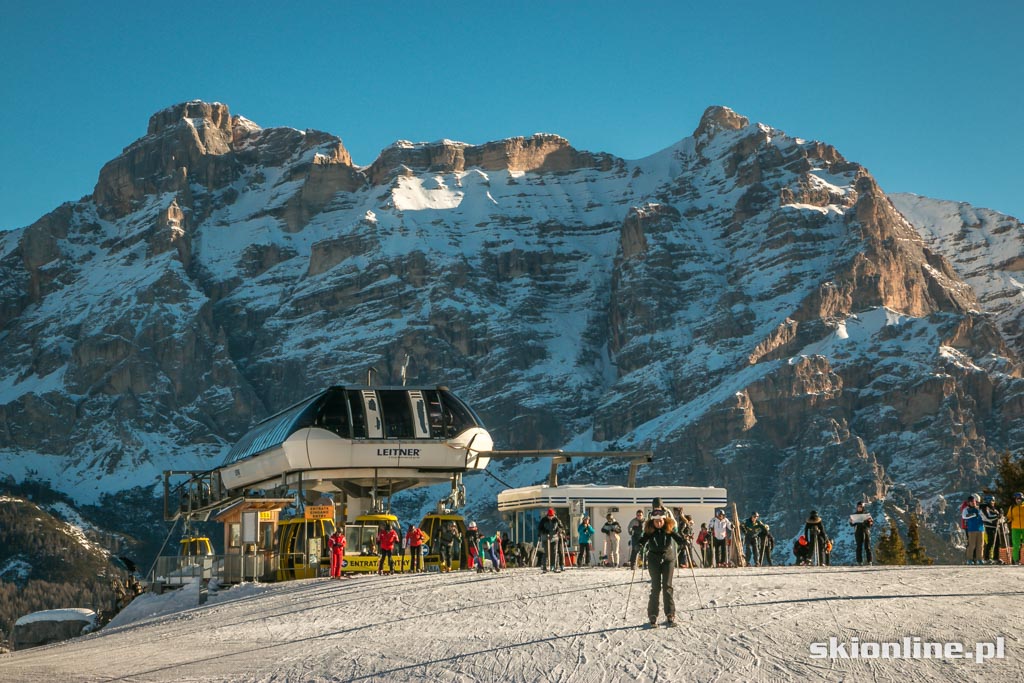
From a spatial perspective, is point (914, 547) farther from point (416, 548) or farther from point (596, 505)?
point (416, 548)

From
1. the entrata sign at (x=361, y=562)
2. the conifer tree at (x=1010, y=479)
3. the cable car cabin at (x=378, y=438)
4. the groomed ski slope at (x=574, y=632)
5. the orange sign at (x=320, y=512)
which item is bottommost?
the groomed ski slope at (x=574, y=632)

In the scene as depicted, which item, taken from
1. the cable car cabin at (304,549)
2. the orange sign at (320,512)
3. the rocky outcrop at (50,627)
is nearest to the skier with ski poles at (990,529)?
the cable car cabin at (304,549)

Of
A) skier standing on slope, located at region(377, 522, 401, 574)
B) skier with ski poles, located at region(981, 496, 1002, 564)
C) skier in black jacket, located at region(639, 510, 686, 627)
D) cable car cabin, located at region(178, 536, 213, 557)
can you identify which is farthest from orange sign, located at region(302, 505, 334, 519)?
cable car cabin, located at region(178, 536, 213, 557)

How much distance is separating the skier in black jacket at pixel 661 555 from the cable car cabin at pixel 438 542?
24.9 m

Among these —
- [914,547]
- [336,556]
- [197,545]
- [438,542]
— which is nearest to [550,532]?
[336,556]

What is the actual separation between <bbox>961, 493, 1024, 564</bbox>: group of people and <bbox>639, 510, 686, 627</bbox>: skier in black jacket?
16039 millimetres

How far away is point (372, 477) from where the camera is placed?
62156mm

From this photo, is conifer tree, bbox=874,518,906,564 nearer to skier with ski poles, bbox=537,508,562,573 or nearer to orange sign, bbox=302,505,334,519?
orange sign, bbox=302,505,334,519

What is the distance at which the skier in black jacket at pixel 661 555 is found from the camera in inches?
1009

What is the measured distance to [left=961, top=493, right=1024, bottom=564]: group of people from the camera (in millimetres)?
38562

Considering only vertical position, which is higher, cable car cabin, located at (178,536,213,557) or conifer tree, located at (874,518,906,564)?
cable car cabin, located at (178,536,213,557)

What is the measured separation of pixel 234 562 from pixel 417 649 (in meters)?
24.2

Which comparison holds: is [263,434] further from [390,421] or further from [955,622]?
[955,622]

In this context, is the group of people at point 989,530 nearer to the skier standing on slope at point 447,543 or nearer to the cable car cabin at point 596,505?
the cable car cabin at point 596,505
